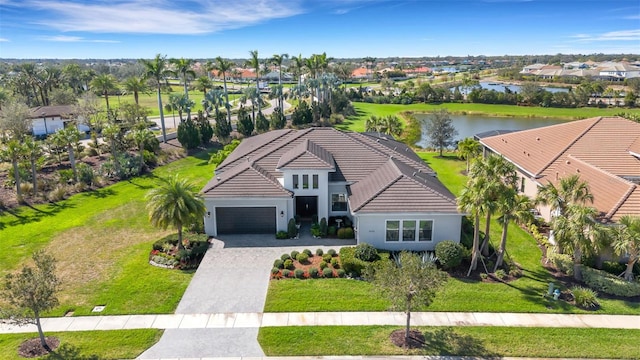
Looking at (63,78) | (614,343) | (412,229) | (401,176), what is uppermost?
(63,78)

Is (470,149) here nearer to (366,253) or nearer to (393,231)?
(393,231)

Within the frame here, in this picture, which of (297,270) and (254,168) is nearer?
(297,270)

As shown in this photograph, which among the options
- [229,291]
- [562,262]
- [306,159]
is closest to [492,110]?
[306,159]

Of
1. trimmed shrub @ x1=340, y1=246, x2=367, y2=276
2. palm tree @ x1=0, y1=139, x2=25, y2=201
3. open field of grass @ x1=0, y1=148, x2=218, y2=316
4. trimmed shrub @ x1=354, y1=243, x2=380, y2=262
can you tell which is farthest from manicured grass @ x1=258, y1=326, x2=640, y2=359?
palm tree @ x1=0, y1=139, x2=25, y2=201

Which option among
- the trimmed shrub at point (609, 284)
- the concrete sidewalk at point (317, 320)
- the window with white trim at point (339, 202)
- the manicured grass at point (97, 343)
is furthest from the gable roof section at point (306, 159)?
the trimmed shrub at point (609, 284)

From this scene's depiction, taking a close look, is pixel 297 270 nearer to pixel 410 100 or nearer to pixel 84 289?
pixel 84 289

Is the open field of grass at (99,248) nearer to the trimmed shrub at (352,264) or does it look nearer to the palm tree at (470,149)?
the trimmed shrub at (352,264)

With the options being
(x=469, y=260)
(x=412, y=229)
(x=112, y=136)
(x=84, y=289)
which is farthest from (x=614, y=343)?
(x=112, y=136)
